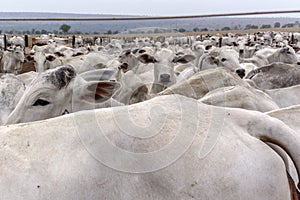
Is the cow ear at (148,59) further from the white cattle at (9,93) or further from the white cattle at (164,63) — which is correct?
the white cattle at (9,93)

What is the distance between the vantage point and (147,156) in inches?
65.6

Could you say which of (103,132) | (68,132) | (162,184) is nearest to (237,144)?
(162,184)

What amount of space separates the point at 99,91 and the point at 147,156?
5.97 feet

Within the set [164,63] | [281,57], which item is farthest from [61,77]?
[281,57]

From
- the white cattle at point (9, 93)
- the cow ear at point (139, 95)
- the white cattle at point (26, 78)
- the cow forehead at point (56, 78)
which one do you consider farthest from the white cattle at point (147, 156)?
the white cattle at point (26, 78)

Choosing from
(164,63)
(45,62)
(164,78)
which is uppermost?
(164,63)

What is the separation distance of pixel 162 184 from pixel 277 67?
4874mm

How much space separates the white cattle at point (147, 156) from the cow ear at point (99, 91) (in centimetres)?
149

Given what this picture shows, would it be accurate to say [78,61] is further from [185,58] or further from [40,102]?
[40,102]

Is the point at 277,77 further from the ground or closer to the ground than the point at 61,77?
closer to the ground

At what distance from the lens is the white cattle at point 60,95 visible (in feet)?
11.3

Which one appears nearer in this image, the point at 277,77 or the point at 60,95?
the point at 60,95

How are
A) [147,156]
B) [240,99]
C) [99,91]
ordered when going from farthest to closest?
[240,99]
[99,91]
[147,156]

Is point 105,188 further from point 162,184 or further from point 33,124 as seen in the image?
point 33,124
